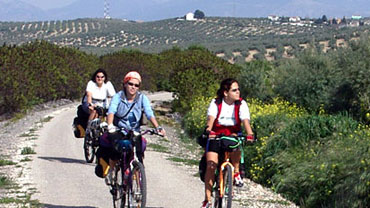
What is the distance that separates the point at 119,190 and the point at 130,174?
21.2 inches

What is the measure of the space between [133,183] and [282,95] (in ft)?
68.4

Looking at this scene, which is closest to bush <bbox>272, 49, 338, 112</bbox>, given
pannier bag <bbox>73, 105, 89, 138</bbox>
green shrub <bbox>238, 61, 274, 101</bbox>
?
green shrub <bbox>238, 61, 274, 101</bbox>

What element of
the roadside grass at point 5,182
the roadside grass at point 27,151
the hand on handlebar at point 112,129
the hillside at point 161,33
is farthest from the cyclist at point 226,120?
the hillside at point 161,33

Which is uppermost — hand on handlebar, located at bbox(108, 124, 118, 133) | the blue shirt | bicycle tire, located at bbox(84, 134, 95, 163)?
the blue shirt

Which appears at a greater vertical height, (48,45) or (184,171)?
(48,45)

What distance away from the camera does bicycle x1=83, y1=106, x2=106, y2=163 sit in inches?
578

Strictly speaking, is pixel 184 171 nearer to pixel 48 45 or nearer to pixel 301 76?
pixel 301 76

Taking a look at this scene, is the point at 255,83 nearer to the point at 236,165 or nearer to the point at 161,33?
the point at 236,165

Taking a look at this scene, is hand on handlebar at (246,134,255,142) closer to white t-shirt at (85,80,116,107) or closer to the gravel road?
the gravel road

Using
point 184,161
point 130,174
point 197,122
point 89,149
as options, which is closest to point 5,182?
point 89,149

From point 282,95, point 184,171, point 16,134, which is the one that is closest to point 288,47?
point 282,95

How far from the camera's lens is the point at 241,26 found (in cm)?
15488

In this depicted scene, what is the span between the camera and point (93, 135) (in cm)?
1515

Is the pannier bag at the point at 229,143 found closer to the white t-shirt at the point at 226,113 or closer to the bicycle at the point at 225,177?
the bicycle at the point at 225,177
